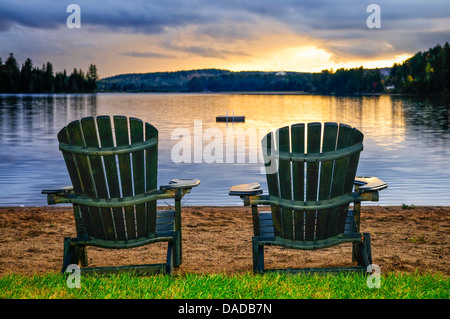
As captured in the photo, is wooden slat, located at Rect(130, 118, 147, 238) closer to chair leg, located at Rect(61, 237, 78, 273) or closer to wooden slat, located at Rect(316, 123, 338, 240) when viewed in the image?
chair leg, located at Rect(61, 237, 78, 273)

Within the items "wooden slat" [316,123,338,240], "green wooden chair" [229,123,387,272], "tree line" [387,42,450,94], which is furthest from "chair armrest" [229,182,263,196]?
"tree line" [387,42,450,94]

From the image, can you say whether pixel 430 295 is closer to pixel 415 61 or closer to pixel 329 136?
pixel 329 136

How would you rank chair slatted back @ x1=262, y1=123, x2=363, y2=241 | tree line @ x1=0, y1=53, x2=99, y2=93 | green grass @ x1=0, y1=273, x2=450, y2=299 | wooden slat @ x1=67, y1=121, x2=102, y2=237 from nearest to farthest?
green grass @ x1=0, y1=273, x2=450, y2=299, chair slatted back @ x1=262, y1=123, x2=363, y2=241, wooden slat @ x1=67, y1=121, x2=102, y2=237, tree line @ x1=0, y1=53, x2=99, y2=93

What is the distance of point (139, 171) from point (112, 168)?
231 mm

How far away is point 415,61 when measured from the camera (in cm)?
15875

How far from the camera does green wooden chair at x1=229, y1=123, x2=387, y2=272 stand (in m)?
4.16

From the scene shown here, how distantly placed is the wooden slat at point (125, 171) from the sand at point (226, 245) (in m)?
0.84

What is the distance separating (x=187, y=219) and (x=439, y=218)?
3.59 meters

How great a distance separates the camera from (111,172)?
429 centimetres

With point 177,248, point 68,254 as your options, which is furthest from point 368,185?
point 68,254

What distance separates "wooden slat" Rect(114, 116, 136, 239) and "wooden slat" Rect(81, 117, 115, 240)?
146 millimetres

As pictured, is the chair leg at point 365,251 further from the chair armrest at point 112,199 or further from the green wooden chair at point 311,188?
the chair armrest at point 112,199
